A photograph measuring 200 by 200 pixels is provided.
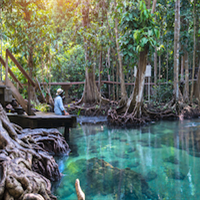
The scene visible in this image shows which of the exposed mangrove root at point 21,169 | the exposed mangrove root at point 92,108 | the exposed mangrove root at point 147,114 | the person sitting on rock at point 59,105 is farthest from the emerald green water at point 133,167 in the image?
the exposed mangrove root at point 92,108

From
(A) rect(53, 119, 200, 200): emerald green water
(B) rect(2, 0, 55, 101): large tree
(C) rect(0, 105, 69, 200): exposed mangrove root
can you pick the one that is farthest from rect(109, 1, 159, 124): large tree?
(C) rect(0, 105, 69, 200): exposed mangrove root

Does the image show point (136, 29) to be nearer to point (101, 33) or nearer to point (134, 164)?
point (101, 33)

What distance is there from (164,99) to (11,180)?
12.7 meters

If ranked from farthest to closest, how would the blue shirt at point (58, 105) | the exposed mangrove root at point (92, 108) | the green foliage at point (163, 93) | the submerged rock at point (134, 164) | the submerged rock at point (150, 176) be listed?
the green foliage at point (163, 93) < the exposed mangrove root at point (92, 108) < the blue shirt at point (58, 105) < the submerged rock at point (134, 164) < the submerged rock at point (150, 176)

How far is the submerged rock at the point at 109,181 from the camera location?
138 inches

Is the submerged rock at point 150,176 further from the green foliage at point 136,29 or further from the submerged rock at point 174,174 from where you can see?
the green foliage at point 136,29

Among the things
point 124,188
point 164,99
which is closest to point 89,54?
point 164,99

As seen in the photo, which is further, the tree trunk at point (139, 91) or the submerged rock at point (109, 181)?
the tree trunk at point (139, 91)

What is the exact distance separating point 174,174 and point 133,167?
797 millimetres

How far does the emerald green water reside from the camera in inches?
140

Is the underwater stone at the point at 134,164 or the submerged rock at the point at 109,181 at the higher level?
the submerged rock at the point at 109,181

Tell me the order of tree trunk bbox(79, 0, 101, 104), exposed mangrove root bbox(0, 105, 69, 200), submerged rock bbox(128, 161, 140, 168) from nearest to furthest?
exposed mangrove root bbox(0, 105, 69, 200)
submerged rock bbox(128, 161, 140, 168)
tree trunk bbox(79, 0, 101, 104)

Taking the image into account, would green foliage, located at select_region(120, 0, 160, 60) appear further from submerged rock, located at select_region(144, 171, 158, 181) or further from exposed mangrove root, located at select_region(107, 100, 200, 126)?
submerged rock, located at select_region(144, 171, 158, 181)

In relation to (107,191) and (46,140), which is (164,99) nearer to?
(46,140)
